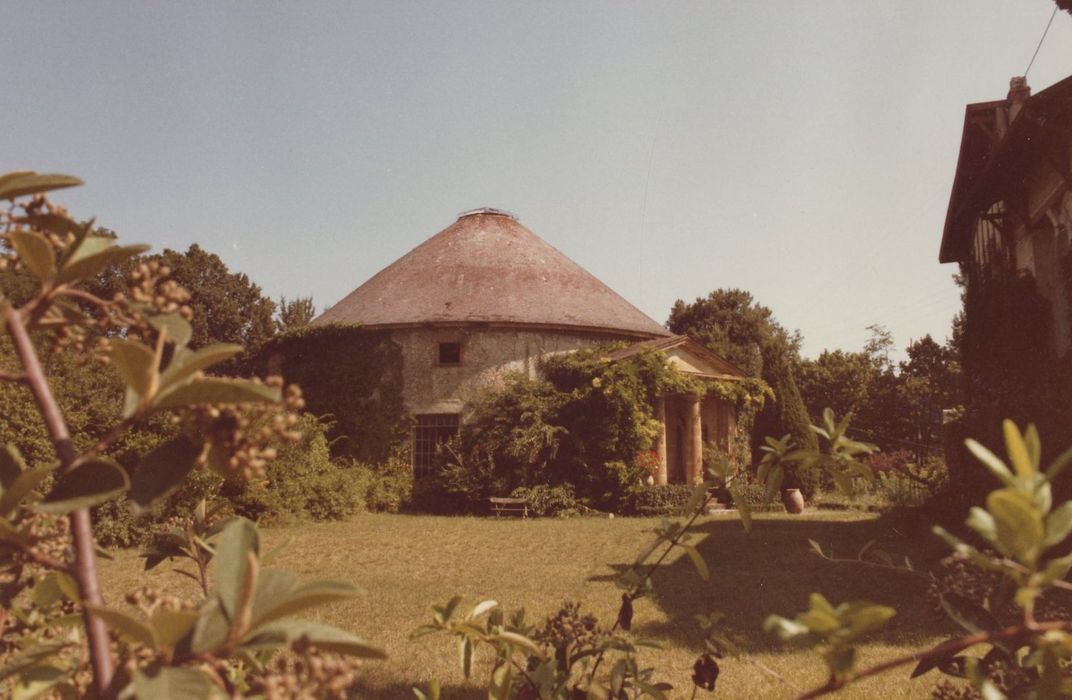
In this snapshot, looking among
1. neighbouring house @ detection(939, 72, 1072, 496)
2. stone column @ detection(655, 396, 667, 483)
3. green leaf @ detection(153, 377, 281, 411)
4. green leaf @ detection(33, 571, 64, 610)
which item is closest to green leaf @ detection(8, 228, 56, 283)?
green leaf @ detection(153, 377, 281, 411)

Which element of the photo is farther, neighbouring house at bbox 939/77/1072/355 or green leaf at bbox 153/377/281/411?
neighbouring house at bbox 939/77/1072/355

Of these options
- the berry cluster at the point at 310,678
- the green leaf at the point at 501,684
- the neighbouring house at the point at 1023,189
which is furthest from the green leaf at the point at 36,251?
the neighbouring house at the point at 1023,189

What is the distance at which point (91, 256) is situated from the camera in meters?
0.78

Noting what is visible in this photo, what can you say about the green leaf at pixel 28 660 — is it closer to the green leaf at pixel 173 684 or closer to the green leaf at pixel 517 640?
the green leaf at pixel 173 684

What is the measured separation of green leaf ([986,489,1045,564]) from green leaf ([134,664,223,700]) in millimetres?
663

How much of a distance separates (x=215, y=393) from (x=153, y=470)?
0.11m

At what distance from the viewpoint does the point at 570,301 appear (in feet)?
77.0

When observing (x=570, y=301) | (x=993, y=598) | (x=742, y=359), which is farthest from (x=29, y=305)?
(x=742, y=359)

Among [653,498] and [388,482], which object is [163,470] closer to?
[653,498]

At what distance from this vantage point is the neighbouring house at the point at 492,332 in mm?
21141

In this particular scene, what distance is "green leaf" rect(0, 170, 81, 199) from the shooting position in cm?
83

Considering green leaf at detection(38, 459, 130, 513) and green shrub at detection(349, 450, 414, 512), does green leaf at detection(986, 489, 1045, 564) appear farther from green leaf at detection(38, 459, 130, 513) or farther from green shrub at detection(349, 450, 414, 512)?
green shrub at detection(349, 450, 414, 512)

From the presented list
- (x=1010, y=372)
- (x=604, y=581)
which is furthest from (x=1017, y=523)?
(x=1010, y=372)

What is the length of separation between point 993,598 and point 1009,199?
13.5 m
